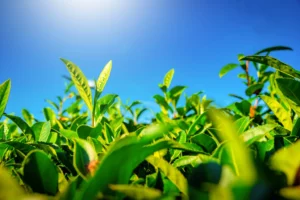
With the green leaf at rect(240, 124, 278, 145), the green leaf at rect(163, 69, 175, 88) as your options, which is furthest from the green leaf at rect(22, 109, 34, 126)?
the green leaf at rect(240, 124, 278, 145)

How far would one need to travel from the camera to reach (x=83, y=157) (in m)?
0.78

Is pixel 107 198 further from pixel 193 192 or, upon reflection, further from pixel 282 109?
pixel 282 109

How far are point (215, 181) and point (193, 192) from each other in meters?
0.07

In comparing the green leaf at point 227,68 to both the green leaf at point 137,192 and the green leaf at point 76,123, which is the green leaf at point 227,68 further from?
the green leaf at point 137,192

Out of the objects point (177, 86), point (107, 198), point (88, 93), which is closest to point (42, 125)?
point (88, 93)

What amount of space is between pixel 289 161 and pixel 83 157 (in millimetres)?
501

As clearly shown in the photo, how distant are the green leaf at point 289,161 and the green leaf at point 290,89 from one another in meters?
0.37

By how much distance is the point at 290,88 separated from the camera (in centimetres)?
91

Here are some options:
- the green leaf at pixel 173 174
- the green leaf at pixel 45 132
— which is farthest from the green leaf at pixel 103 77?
the green leaf at pixel 173 174

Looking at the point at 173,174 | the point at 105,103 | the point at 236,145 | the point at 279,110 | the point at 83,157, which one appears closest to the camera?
the point at 236,145

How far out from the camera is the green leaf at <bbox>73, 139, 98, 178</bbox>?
754 millimetres

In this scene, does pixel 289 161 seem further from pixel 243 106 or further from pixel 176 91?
pixel 176 91

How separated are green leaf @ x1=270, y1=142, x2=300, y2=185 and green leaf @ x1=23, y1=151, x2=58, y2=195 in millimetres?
500

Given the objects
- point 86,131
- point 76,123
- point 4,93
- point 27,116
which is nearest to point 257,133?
point 86,131
